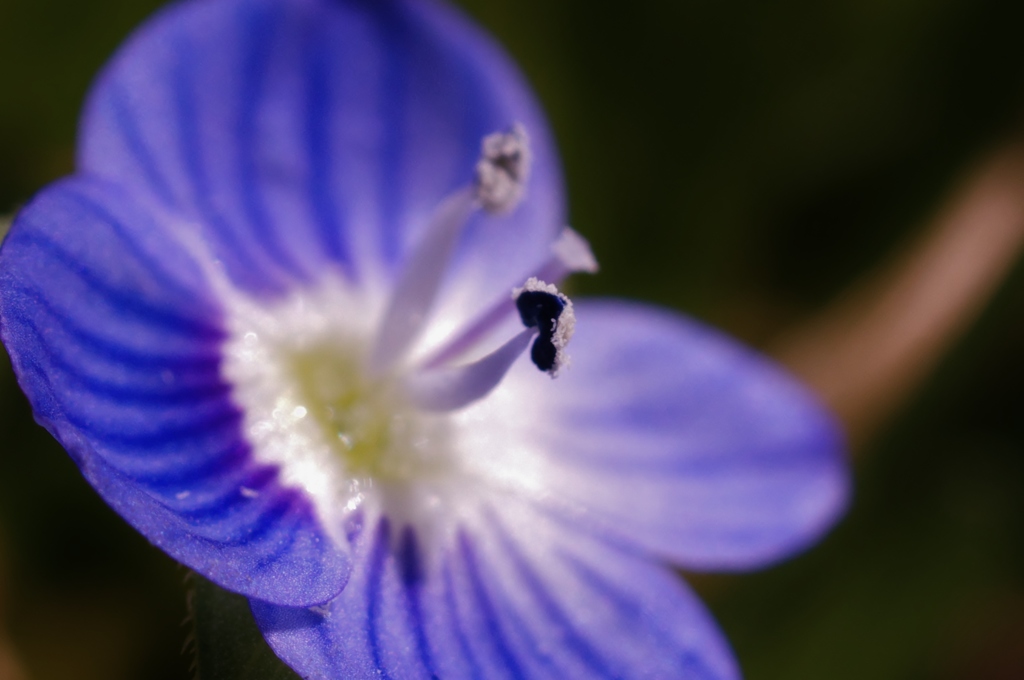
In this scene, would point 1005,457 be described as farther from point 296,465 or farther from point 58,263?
point 58,263

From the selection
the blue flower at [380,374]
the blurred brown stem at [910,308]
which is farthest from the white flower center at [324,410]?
the blurred brown stem at [910,308]

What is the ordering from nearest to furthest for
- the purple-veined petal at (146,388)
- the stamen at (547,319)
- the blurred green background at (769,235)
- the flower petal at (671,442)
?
the purple-veined petal at (146,388)
the stamen at (547,319)
the flower petal at (671,442)
the blurred green background at (769,235)

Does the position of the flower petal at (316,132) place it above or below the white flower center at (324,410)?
above

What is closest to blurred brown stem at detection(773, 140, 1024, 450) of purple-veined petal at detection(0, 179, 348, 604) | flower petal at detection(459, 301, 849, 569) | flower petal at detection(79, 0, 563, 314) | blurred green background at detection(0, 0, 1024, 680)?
blurred green background at detection(0, 0, 1024, 680)

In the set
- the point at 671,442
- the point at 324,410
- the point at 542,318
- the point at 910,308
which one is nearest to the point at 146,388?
the point at 324,410

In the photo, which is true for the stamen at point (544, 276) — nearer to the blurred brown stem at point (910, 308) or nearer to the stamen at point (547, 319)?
the stamen at point (547, 319)

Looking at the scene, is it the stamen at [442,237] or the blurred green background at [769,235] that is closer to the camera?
the stamen at [442,237]
